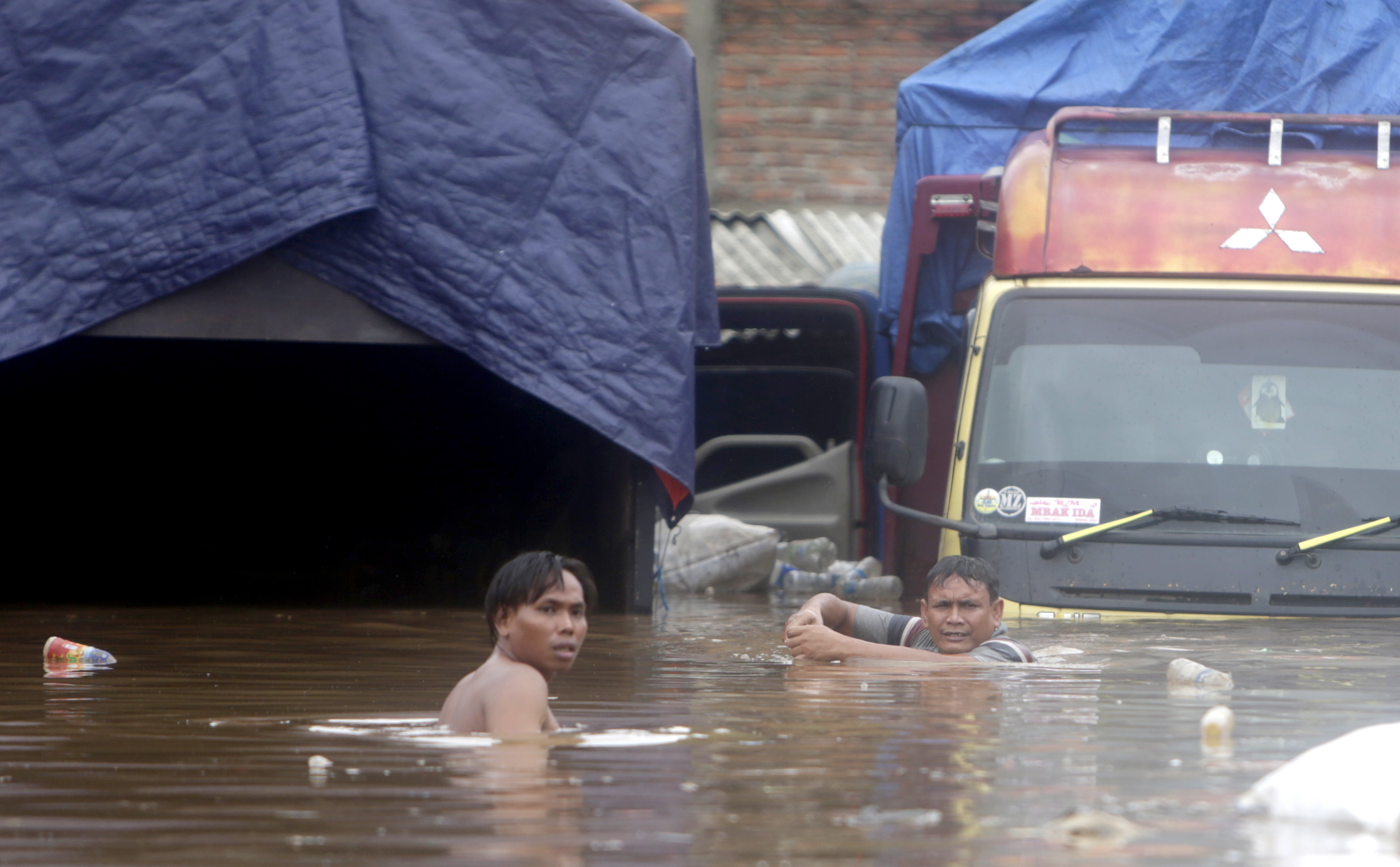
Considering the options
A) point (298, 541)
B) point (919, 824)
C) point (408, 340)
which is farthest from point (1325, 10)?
point (919, 824)

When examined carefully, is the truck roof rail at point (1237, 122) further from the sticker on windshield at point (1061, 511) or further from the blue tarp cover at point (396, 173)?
the blue tarp cover at point (396, 173)

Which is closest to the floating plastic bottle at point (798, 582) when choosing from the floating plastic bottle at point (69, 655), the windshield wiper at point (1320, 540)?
the windshield wiper at point (1320, 540)

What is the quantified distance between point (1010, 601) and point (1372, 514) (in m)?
1.47

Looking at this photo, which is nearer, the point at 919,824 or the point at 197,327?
the point at 919,824

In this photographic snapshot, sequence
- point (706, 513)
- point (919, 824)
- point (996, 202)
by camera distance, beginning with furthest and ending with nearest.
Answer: point (706, 513) < point (996, 202) < point (919, 824)

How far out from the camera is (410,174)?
8.03m

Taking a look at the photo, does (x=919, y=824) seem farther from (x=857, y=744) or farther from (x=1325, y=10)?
(x=1325, y=10)

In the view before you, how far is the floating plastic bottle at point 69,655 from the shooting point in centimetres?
608

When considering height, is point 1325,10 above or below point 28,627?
above

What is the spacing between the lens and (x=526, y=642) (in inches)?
171

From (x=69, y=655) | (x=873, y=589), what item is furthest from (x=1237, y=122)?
(x=69, y=655)

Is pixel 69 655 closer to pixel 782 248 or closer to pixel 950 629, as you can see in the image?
pixel 950 629

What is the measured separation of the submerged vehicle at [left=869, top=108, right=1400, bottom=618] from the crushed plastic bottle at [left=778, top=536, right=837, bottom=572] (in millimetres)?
3553

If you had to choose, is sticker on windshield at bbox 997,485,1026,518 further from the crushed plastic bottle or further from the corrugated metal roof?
the corrugated metal roof
